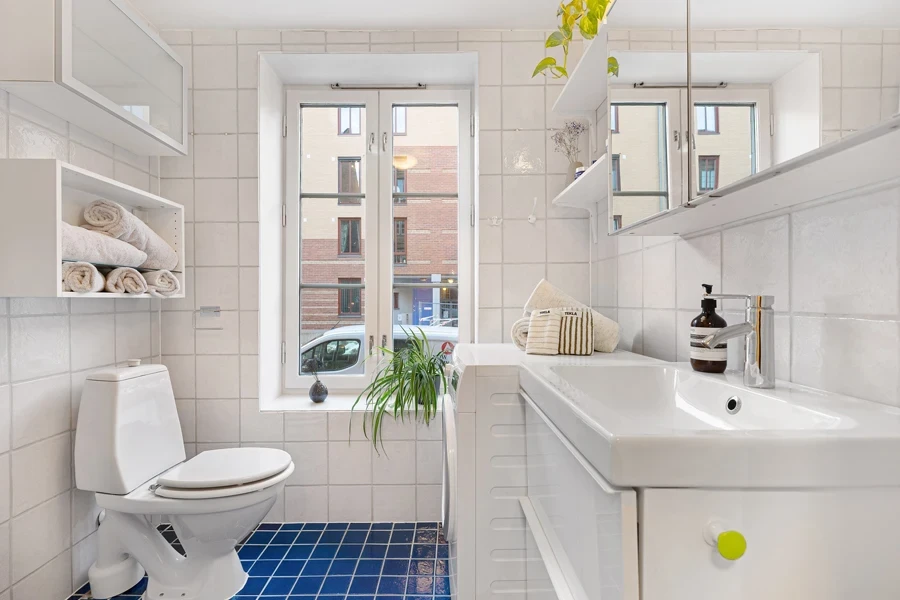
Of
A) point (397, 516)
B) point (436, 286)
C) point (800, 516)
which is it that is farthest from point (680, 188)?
point (397, 516)

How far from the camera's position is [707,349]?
1051mm

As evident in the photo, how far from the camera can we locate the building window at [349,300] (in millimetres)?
2535

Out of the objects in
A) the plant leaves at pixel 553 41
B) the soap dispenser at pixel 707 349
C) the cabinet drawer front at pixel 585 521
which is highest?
the plant leaves at pixel 553 41

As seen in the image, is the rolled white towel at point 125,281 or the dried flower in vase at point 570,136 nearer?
the rolled white towel at point 125,281

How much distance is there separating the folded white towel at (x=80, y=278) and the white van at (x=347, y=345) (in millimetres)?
1084

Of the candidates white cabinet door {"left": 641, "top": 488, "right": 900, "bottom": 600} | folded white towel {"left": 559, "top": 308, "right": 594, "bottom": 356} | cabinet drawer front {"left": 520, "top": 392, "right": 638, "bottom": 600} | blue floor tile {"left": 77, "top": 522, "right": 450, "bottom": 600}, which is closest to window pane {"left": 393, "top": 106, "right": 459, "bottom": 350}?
blue floor tile {"left": 77, "top": 522, "right": 450, "bottom": 600}

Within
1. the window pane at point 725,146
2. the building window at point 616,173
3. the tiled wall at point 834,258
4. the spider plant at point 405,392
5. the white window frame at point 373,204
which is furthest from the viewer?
the white window frame at point 373,204

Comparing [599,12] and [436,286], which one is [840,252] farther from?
[436,286]

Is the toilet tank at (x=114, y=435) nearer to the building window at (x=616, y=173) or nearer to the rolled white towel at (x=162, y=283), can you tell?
the rolled white towel at (x=162, y=283)

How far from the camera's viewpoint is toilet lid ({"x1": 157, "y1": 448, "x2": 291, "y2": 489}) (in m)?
1.62

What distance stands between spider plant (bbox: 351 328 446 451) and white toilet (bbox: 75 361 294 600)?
452 millimetres

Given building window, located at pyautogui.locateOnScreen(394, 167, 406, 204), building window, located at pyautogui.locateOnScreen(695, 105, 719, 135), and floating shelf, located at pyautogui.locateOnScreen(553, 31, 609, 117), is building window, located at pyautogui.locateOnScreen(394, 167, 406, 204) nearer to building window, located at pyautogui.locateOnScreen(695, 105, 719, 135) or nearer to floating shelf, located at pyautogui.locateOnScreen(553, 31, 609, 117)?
floating shelf, located at pyautogui.locateOnScreen(553, 31, 609, 117)

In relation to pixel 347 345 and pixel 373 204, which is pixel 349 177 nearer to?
pixel 373 204

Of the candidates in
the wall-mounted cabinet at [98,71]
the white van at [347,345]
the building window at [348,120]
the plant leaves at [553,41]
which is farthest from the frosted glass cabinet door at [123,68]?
the plant leaves at [553,41]
